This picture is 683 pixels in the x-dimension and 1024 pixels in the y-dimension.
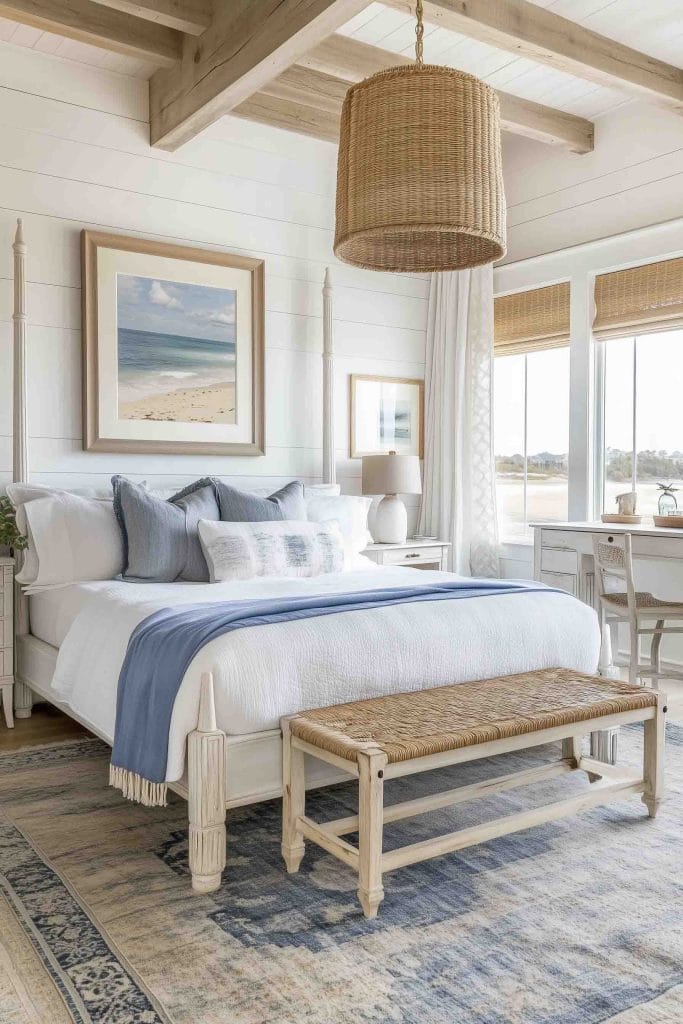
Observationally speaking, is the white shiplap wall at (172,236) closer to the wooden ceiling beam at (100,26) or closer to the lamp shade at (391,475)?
the lamp shade at (391,475)

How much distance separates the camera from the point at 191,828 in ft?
7.26

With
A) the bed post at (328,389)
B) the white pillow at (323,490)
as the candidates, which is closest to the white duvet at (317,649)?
the white pillow at (323,490)

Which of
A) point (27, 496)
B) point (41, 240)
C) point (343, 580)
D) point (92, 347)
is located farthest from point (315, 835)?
point (41, 240)

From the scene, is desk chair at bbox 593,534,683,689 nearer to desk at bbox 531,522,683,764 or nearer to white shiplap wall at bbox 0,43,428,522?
desk at bbox 531,522,683,764

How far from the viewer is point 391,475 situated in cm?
495

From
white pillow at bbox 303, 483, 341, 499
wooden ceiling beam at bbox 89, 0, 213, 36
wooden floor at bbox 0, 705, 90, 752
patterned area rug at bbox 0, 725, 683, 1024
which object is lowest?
wooden floor at bbox 0, 705, 90, 752

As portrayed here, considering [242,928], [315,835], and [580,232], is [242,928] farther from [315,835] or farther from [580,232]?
[580,232]

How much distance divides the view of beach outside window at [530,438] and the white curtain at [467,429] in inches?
6.6

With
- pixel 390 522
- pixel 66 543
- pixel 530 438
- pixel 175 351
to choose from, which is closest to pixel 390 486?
pixel 390 522

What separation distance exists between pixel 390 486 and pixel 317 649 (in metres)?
2.56

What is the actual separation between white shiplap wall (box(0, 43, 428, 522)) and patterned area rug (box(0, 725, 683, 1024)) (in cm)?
221

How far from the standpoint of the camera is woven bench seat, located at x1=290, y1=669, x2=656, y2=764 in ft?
7.02

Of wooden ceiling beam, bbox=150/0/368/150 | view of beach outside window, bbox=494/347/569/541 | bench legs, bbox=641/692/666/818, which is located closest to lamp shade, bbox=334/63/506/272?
wooden ceiling beam, bbox=150/0/368/150

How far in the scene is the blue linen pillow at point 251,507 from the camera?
13.0 ft
